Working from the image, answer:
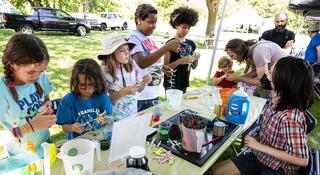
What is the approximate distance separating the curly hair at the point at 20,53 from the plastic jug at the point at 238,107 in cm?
138

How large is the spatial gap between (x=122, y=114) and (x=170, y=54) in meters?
1.07

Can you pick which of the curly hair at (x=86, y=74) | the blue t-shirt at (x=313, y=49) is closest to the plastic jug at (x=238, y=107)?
the curly hair at (x=86, y=74)

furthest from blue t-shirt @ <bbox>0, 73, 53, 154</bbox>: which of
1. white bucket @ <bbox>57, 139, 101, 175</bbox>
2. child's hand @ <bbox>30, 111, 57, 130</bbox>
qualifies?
white bucket @ <bbox>57, 139, 101, 175</bbox>

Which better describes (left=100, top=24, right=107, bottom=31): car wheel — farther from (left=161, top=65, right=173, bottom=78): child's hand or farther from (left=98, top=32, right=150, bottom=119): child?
(left=98, top=32, right=150, bottom=119): child

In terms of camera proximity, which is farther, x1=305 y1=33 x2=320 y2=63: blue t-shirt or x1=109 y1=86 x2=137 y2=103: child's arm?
x1=305 y1=33 x2=320 y2=63: blue t-shirt

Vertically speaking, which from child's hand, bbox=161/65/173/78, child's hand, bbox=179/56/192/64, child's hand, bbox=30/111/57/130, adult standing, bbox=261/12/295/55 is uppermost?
adult standing, bbox=261/12/295/55

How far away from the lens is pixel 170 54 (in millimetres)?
2729

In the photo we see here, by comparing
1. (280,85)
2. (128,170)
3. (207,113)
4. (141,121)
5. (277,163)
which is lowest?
(277,163)

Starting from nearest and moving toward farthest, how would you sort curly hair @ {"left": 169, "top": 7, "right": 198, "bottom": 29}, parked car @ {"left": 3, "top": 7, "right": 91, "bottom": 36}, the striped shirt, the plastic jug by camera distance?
1. the striped shirt
2. the plastic jug
3. curly hair @ {"left": 169, "top": 7, "right": 198, "bottom": 29}
4. parked car @ {"left": 3, "top": 7, "right": 91, "bottom": 36}

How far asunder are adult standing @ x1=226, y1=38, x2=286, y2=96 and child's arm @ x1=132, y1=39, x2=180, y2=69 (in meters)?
1.03

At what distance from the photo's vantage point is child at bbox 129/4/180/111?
2.09 m

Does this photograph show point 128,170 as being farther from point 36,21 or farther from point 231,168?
point 36,21

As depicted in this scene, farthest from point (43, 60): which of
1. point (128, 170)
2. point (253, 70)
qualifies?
point (253, 70)

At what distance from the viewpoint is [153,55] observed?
2082 mm
